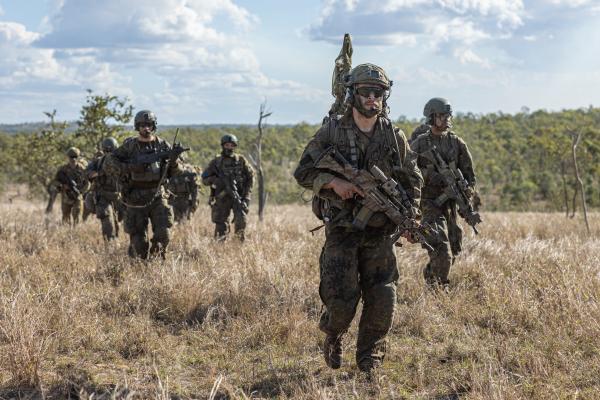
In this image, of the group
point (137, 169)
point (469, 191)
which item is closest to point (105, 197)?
point (137, 169)

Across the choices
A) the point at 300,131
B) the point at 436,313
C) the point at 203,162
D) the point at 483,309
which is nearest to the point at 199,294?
the point at 436,313

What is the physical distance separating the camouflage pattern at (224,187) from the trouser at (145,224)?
8.52ft

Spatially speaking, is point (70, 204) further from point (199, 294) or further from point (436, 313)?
point (436, 313)

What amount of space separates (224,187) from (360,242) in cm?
649

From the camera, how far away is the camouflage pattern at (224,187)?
1067cm

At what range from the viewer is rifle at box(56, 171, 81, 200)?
13.2 m

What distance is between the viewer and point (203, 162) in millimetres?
42938

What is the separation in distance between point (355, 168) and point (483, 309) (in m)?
2.31

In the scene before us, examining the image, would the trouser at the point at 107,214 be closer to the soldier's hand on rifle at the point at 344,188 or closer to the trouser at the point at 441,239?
the trouser at the point at 441,239

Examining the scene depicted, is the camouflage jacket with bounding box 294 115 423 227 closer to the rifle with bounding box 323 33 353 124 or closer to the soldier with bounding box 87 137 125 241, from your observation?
the rifle with bounding box 323 33 353 124

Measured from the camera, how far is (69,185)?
13.3 m

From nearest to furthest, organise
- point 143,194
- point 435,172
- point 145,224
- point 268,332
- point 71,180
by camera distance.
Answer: point 268,332 < point 435,172 < point 143,194 < point 145,224 < point 71,180

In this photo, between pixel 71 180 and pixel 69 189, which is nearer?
pixel 69 189

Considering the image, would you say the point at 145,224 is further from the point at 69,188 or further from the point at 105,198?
the point at 69,188
